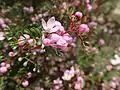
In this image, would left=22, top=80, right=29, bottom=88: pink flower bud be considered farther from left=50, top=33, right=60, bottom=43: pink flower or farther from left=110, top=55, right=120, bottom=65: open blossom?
left=110, top=55, right=120, bottom=65: open blossom

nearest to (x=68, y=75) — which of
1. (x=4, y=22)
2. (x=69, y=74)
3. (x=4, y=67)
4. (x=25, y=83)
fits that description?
(x=69, y=74)

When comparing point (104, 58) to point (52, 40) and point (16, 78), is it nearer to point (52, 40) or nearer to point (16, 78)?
point (16, 78)

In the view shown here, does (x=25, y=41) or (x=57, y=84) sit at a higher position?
(x=25, y=41)

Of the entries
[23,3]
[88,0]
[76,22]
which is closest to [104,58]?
[88,0]

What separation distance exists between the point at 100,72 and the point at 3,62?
82 cm

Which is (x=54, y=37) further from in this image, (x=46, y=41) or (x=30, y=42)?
(x=30, y=42)

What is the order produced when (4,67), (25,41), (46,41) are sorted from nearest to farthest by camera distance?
(46,41), (25,41), (4,67)

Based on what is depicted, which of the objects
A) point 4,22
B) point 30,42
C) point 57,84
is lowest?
point 57,84

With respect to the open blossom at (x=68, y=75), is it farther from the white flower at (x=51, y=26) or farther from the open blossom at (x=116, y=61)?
the white flower at (x=51, y=26)

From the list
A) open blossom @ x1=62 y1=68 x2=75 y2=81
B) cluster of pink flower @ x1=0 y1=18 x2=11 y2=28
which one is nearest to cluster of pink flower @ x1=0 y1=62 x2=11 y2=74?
cluster of pink flower @ x1=0 y1=18 x2=11 y2=28

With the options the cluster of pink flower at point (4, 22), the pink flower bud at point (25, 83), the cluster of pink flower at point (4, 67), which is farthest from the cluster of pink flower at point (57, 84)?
the cluster of pink flower at point (4, 22)

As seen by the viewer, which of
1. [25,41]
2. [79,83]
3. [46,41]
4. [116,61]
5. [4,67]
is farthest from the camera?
[116,61]

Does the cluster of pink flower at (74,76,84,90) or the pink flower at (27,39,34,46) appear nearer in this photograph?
the pink flower at (27,39,34,46)

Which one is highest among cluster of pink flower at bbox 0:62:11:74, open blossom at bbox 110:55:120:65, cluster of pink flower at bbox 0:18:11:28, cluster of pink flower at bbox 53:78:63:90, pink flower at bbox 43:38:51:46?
cluster of pink flower at bbox 0:18:11:28
